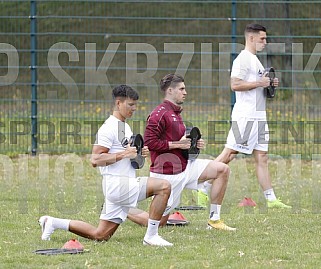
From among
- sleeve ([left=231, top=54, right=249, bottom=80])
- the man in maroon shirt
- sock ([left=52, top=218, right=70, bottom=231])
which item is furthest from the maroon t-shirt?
sleeve ([left=231, top=54, right=249, bottom=80])

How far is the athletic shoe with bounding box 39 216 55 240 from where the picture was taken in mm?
8672

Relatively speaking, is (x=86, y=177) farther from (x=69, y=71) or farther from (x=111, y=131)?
(x=111, y=131)

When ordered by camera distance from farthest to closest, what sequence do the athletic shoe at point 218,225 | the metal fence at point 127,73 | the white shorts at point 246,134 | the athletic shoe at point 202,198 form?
the metal fence at point 127,73 → the white shorts at point 246,134 → the athletic shoe at point 202,198 → the athletic shoe at point 218,225

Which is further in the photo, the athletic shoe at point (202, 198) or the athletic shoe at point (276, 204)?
the athletic shoe at point (276, 204)

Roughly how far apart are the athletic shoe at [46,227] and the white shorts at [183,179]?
1.24m

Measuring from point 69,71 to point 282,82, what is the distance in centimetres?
413

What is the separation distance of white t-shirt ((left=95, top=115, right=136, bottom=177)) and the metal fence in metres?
7.19

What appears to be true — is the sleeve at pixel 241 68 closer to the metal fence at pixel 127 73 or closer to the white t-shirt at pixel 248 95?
the white t-shirt at pixel 248 95

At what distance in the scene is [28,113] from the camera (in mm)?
16562

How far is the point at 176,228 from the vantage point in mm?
9578

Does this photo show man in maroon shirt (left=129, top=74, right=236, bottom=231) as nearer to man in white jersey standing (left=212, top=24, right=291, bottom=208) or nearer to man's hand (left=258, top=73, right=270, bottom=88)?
man in white jersey standing (left=212, top=24, right=291, bottom=208)

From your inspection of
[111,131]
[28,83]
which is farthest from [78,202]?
[28,83]

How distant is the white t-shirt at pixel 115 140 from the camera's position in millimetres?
8531

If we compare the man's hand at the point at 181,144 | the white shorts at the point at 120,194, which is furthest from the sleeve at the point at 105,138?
the man's hand at the point at 181,144
